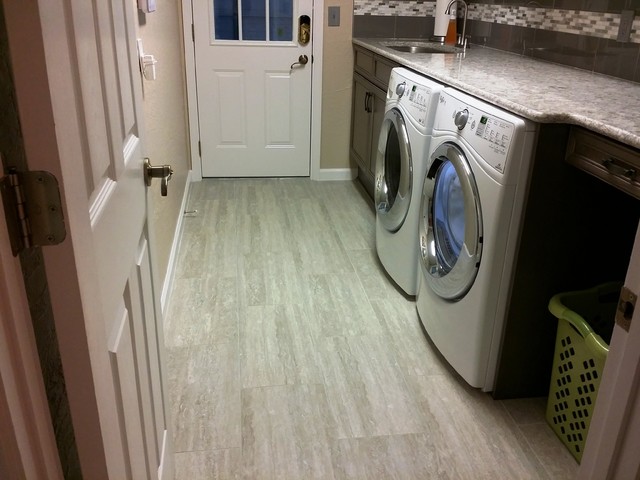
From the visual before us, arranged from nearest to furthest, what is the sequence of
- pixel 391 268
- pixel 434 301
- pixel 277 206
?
1. pixel 434 301
2. pixel 391 268
3. pixel 277 206

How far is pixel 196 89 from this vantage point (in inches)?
151

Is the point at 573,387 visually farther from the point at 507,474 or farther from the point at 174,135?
the point at 174,135

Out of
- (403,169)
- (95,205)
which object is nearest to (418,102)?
(403,169)

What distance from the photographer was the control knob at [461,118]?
6.07ft

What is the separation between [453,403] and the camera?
1.90 meters

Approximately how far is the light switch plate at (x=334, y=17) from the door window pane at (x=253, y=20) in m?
0.44

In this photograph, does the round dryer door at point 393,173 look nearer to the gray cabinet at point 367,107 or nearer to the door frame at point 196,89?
the gray cabinet at point 367,107

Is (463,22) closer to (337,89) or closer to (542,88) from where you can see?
(337,89)

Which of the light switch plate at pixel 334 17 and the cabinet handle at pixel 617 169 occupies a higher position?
the light switch plate at pixel 334 17

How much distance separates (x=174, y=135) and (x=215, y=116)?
879 millimetres

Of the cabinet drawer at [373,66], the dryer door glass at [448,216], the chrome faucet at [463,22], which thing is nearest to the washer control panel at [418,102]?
the dryer door glass at [448,216]

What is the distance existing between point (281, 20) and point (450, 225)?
232 cm

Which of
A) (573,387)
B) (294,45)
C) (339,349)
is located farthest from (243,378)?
(294,45)

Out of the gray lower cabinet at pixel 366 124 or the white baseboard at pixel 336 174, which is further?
the white baseboard at pixel 336 174
